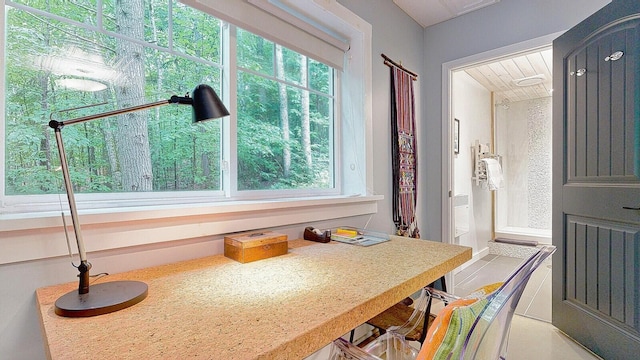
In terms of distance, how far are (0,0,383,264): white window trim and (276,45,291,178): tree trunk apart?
282mm

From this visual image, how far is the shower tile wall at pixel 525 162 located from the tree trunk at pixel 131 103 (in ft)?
16.4

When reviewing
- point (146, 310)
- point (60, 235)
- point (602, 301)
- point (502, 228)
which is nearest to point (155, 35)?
point (60, 235)

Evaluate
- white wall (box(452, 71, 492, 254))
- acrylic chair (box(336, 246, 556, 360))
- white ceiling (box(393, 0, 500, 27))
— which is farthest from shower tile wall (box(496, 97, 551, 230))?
acrylic chair (box(336, 246, 556, 360))

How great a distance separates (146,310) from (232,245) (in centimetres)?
48

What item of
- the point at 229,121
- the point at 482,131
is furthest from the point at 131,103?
the point at 482,131

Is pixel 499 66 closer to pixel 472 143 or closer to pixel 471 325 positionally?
pixel 472 143

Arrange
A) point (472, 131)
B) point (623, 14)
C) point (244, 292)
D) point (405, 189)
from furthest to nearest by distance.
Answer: point (472, 131), point (405, 189), point (623, 14), point (244, 292)

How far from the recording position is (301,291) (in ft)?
2.74

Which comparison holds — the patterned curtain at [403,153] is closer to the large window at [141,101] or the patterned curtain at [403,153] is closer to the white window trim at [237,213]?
the white window trim at [237,213]

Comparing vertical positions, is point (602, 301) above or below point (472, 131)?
below

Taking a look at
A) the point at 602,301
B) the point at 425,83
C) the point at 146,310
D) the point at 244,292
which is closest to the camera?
the point at 146,310

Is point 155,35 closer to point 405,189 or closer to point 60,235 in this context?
point 60,235

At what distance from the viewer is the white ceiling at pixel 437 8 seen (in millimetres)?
2434

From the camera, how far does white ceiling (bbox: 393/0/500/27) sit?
243cm
